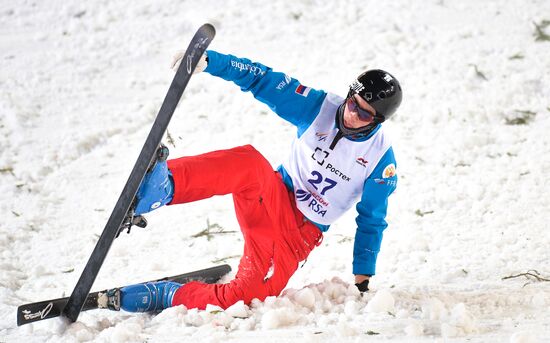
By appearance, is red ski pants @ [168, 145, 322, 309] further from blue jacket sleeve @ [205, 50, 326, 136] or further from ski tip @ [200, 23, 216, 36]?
ski tip @ [200, 23, 216, 36]

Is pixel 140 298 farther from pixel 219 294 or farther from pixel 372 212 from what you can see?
pixel 372 212

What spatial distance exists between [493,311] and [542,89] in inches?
129

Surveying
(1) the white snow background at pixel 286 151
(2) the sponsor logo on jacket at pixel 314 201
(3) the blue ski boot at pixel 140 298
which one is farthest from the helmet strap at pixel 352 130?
(3) the blue ski boot at pixel 140 298

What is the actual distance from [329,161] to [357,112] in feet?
1.02

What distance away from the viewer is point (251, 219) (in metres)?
3.42

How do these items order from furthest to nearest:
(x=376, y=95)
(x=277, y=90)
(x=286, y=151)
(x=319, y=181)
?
(x=286, y=151) < (x=319, y=181) < (x=277, y=90) < (x=376, y=95)

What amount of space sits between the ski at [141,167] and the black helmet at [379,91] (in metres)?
0.76

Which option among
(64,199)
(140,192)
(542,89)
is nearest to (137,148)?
(64,199)

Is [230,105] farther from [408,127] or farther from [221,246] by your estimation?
[221,246]

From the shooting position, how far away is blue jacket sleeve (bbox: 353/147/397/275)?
3453mm

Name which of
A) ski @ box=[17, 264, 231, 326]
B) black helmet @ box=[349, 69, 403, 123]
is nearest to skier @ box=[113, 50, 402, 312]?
black helmet @ box=[349, 69, 403, 123]

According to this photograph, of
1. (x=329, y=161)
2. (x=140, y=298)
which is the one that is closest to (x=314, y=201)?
(x=329, y=161)

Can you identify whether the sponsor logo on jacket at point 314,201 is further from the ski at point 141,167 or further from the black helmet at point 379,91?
the ski at point 141,167

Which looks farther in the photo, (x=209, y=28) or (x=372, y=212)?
(x=372, y=212)
